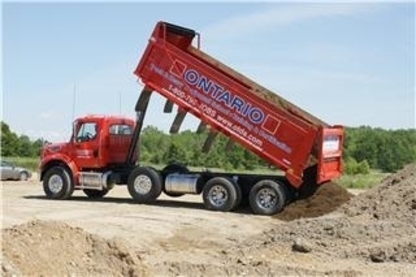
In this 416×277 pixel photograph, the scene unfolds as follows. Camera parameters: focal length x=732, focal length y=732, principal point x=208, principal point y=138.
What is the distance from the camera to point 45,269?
825cm

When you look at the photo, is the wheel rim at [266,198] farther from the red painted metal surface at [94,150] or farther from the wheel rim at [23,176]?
the wheel rim at [23,176]

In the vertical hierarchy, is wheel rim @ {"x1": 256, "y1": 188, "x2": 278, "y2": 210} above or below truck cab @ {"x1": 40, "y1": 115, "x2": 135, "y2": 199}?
below

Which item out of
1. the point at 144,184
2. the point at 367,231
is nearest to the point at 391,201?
the point at 367,231

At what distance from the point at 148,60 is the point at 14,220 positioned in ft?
20.0

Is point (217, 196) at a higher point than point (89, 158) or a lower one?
lower

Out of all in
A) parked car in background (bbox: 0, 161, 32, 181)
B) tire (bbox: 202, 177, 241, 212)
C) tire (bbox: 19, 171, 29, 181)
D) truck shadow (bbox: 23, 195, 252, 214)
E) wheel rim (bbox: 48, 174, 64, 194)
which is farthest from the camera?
tire (bbox: 19, 171, 29, 181)

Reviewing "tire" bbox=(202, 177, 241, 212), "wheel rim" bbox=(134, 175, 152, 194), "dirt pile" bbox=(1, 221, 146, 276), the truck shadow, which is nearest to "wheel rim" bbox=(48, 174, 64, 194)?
the truck shadow

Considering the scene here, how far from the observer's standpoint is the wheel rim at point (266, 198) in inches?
746

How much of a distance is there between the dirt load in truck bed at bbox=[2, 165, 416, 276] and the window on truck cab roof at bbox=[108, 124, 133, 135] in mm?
2478

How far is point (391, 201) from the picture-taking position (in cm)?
1517

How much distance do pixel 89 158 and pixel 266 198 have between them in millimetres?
5677

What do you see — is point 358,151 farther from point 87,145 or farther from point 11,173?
point 87,145

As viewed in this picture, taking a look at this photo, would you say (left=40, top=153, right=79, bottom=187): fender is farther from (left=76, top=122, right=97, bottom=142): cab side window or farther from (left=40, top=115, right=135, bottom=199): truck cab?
(left=76, top=122, right=97, bottom=142): cab side window

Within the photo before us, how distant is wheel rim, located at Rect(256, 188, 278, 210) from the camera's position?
1895cm
